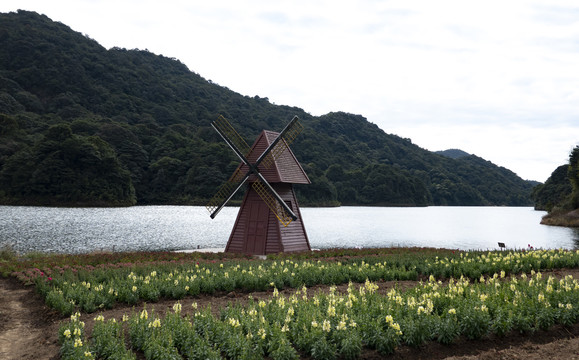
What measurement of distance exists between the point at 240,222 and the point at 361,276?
1177 centimetres

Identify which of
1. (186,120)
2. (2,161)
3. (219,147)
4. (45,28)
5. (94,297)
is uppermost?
(45,28)

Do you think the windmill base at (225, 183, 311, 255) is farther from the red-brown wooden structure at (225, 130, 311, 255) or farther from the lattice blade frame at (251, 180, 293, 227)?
the lattice blade frame at (251, 180, 293, 227)

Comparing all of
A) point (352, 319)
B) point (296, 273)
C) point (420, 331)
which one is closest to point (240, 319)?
point (352, 319)

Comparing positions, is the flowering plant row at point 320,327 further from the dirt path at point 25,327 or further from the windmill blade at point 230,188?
the windmill blade at point 230,188

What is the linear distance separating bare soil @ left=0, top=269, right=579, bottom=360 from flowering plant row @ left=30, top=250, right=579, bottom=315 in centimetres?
38

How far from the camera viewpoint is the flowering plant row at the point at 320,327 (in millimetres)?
7836

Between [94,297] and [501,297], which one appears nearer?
[501,297]

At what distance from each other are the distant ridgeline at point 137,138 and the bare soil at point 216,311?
65498 millimetres

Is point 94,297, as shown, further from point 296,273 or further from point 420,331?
point 420,331

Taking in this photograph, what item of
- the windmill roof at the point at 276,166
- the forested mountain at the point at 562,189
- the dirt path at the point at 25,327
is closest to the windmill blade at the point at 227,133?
the windmill roof at the point at 276,166

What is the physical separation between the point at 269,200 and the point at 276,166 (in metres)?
2.03

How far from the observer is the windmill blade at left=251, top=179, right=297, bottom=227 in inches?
961

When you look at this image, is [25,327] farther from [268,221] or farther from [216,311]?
[268,221]

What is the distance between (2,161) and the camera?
6994 centimetres
